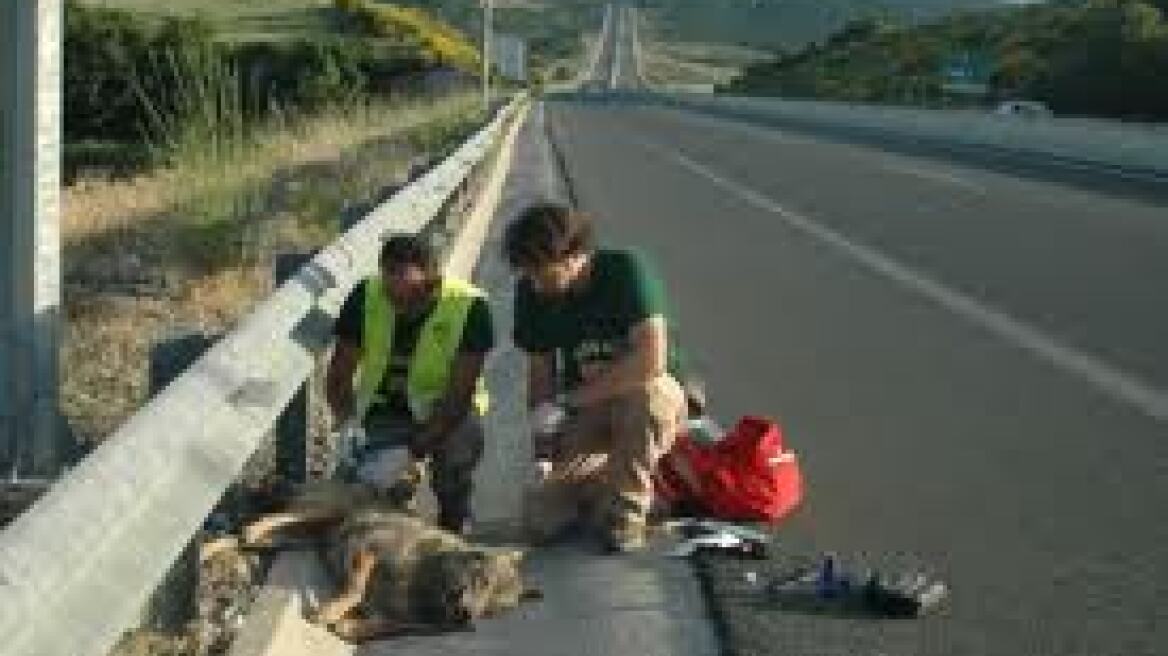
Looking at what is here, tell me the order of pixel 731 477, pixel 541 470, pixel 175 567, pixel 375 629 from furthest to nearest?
pixel 731 477, pixel 541 470, pixel 375 629, pixel 175 567

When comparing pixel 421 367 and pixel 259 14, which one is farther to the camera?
pixel 259 14

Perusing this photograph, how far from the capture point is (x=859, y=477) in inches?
348

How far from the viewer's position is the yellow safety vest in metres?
Answer: 7.36

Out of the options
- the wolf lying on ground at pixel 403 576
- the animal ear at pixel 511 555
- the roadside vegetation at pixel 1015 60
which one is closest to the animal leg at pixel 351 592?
the wolf lying on ground at pixel 403 576

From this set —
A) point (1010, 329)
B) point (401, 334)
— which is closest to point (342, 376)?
point (401, 334)

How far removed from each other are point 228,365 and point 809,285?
39.7ft

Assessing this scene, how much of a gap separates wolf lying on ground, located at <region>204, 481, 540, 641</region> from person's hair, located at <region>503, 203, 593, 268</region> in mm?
1035

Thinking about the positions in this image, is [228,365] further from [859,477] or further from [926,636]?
[859,477]

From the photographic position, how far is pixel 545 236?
23.6ft

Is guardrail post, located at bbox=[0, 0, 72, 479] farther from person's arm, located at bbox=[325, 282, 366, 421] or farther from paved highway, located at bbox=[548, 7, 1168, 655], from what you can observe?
paved highway, located at bbox=[548, 7, 1168, 655]

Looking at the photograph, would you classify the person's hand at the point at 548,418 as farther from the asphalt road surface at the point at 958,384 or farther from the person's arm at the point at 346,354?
the asphalt road surface at the point at 958,384

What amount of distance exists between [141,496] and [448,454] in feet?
10.4

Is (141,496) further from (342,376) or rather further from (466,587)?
(342,376)

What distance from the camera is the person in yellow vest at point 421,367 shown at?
7340mm
